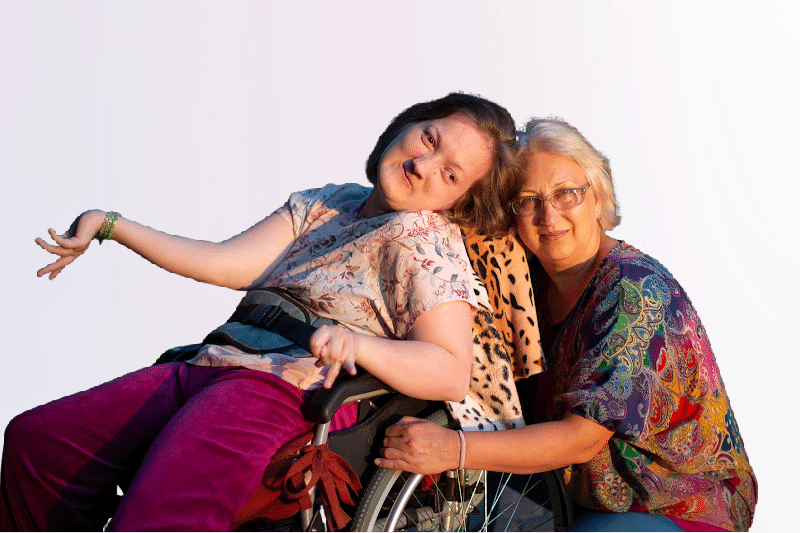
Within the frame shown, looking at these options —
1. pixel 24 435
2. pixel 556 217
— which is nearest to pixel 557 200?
pixel 556 217

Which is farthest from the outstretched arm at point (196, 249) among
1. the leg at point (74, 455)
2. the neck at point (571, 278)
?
the neck at point (571, 278)

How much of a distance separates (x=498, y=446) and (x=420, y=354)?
1.30 feet

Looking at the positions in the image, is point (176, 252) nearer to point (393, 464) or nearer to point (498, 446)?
point (393, 464)

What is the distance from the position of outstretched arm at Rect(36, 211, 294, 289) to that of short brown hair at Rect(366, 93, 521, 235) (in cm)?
52

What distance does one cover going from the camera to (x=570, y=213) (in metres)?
2.46

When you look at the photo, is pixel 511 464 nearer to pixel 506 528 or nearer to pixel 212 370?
pixel 506 528

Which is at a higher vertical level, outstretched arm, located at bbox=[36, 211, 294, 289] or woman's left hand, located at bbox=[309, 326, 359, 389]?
outstretched arm, located at bbox=[36, 211, 294, 289]

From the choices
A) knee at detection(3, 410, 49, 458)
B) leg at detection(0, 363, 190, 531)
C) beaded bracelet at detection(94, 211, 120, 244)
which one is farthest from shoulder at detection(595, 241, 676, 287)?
knee at detection(3, 410, 49, 458)

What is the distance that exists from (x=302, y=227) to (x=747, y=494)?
1.58 metres

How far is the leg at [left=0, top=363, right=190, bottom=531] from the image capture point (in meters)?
2.21

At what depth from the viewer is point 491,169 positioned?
244 centimetres

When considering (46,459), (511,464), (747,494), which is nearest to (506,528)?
(511,464)

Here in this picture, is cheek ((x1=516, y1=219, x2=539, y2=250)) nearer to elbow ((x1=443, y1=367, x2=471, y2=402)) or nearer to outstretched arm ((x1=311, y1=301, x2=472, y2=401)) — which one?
outstretched arm ((x1=311, y1=301, x2=472, y2=401))

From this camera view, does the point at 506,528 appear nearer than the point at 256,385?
No
